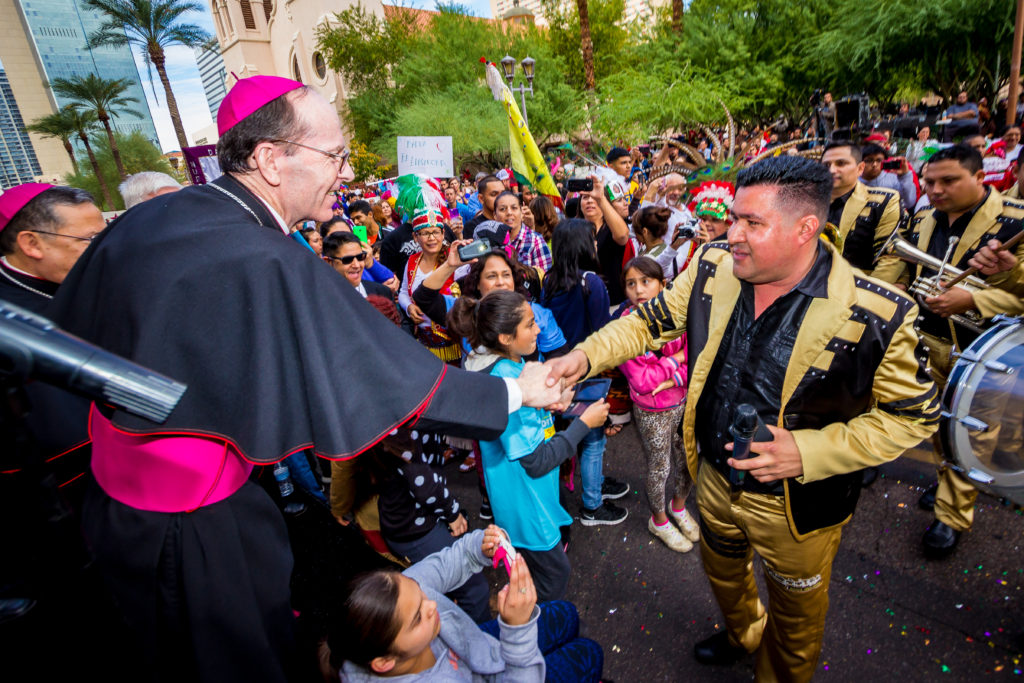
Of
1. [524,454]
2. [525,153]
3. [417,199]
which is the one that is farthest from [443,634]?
[417,199]

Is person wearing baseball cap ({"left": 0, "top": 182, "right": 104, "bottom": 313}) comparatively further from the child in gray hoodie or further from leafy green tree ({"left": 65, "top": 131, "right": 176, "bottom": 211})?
leafy green tree ({"left": 65, "top": 131, "right": 176, "bottom": 211})

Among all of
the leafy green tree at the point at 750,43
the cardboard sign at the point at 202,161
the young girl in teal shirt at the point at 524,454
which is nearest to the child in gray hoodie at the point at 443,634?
the young girl in teal shirt at the point at 524,454

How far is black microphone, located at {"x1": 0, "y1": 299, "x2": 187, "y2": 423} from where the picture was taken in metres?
0.71

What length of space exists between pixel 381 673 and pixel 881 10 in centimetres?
2561

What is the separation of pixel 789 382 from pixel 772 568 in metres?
0.85

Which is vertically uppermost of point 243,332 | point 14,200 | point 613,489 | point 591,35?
point 591,35

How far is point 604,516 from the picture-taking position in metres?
3.84

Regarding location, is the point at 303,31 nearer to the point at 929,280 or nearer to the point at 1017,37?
the point at 1017,37

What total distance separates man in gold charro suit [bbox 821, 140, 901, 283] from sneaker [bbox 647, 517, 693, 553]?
10.2 feet

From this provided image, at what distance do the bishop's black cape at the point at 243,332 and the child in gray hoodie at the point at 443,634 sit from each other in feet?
1.92

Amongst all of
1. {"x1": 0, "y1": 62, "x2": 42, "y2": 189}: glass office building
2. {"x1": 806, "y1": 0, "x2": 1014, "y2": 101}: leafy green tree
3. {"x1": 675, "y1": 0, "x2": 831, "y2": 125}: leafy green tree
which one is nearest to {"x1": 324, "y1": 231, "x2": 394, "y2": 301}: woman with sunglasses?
{"x1": 675, "y1": 0, "x2": 831, "y2": 125}: leafy green tree

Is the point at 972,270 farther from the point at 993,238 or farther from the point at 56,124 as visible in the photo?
the point at 56,124

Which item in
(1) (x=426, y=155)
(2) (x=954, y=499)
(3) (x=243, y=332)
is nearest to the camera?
(3) (x=243, y=332)

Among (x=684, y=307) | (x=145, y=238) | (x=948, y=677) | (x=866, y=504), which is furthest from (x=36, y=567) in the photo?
(x=866, y=504)
